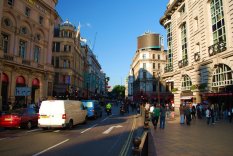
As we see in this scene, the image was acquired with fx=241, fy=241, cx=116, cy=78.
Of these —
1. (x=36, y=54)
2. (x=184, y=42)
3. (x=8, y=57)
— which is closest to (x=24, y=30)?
(x=36, y=54)

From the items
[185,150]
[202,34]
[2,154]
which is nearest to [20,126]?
[2,154]

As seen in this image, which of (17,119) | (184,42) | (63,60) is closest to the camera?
(17,119)

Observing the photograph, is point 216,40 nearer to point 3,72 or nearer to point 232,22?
point 232,22

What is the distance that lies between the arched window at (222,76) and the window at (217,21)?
292 centimetres

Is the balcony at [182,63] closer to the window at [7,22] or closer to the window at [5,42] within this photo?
the window at [5,42]

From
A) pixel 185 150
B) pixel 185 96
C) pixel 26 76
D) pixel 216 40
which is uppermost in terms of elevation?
pixel 216 40

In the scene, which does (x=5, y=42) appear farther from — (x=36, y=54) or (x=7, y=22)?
(x=36, y=54)

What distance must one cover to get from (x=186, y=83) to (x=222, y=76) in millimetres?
8983

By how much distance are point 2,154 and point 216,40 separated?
2393 centimetres

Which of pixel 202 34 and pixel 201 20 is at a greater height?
pixel 201 20

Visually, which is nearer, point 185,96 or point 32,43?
point 185,96

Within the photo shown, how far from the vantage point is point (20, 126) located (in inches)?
643

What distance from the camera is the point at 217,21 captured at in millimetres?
25844

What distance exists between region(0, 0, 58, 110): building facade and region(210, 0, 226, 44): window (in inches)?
853
